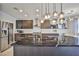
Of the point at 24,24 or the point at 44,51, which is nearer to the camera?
the point at 44,51

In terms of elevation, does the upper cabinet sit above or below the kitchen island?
above

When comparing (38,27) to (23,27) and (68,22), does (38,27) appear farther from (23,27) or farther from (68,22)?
(68,22)

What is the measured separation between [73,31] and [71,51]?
2742mm

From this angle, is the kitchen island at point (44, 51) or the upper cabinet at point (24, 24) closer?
the kitchen island at point (44, 51)

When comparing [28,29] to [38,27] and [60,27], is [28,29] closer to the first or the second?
[38,27]

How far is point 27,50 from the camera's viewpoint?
4320 mm

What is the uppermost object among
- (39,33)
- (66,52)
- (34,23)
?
(34,23)

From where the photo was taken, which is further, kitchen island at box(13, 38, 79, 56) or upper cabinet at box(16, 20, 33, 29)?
upper cabinet at box(16, 20, 33, 29)

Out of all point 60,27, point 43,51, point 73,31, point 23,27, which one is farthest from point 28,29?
point 43,51

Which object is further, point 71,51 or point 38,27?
point 38,27

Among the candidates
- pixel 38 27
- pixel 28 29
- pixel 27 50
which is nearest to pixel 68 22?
pixel 38 27

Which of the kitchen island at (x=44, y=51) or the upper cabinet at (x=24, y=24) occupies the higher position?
the upper cabinet at (x=24, y=24)

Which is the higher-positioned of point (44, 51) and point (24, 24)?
point (24, 24)

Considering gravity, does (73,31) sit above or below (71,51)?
above
